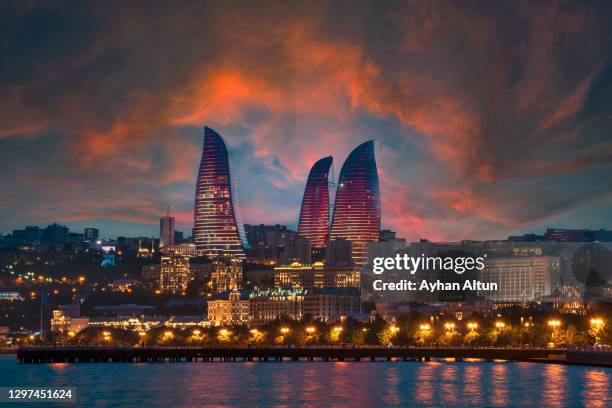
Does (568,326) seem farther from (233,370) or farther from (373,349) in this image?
(233,370)

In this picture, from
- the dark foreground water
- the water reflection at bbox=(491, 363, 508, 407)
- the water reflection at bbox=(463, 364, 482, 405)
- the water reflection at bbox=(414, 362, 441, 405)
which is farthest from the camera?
the water reflection at bbox=(414, 362, 441, 405)

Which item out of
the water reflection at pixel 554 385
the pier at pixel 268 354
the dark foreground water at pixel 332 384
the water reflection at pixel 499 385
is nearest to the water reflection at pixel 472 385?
the dark foreground water at pixel 332 384

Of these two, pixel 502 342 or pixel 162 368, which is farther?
pixel 502 342

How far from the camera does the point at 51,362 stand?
161 meters

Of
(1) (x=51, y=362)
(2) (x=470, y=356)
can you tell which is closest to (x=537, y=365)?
(2) (x=470, y=356)

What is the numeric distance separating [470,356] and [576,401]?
5919 cm

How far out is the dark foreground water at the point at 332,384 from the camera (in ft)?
299

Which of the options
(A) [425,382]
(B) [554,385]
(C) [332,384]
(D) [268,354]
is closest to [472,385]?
(A) [425,382]

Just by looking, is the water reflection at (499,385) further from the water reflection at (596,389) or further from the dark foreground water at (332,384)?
the water reflection at (596,389)

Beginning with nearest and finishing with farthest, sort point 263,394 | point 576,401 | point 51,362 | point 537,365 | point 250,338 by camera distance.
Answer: point 576,401 < point 263,394 < point 537,365 < point 51,362 < point 250,338

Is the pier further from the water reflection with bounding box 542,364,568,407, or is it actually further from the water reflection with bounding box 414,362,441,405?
the water reflection with bounding box 542,364,568,407

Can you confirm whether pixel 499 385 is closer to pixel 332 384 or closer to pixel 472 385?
pixel 472 385

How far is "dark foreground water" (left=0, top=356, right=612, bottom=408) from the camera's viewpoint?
3583 inches

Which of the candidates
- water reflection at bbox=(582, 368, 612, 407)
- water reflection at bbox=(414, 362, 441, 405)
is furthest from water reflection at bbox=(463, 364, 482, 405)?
water reflection at bbox=(582, 368, 612, 407)
